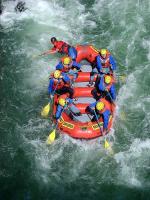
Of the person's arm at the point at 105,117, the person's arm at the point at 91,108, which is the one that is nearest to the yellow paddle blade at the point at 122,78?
the person's arm at the point at 91,108

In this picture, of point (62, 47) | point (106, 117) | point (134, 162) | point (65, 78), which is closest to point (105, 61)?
point (65, 78)

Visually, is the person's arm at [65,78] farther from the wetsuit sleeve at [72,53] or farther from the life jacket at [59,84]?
the wetsuit sleeve at [72,53]

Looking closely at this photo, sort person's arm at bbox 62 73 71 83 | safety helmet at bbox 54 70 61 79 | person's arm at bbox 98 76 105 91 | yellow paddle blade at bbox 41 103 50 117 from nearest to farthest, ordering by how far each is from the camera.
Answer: person's arm at bbox 98 76 105 91 → safety helmet at bbox 54 70 61 79 → person's arm at bbox 62 73 71 83 → yellow paddle blade at bbox 41 103 50 117

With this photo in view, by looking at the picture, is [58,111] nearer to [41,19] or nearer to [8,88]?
[8,88]

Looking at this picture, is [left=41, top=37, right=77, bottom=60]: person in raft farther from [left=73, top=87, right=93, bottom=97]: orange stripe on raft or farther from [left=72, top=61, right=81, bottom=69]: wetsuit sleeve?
[left=73, top=87, right=93, bottom=97]: orange stripe on raft

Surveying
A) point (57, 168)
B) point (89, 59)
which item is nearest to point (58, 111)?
point (57, 168)

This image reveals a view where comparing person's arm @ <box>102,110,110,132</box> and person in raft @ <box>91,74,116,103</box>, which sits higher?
person in raft @ <box>91,74,116,103</box>

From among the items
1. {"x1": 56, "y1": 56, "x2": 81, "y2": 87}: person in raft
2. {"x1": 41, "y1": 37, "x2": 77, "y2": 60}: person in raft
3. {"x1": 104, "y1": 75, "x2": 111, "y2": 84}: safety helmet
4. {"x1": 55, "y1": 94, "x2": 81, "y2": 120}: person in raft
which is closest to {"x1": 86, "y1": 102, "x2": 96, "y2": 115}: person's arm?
{"x1": 55, "y1": 94, "x2": 81, "y2": 120}: person in raft
